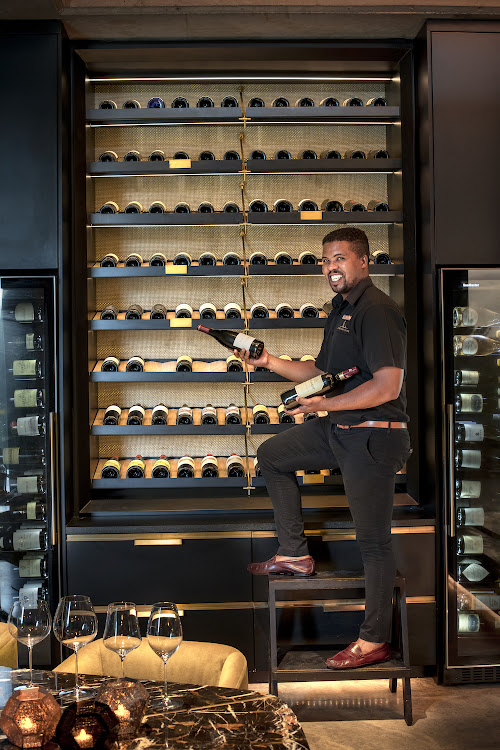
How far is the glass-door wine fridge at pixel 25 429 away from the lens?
364cm

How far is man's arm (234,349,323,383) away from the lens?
3.47 meters

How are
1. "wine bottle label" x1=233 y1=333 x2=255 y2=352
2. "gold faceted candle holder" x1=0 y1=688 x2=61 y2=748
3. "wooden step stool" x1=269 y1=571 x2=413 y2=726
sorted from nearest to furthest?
"gold faceted candle holder" x1=0 y1=688 x2=61 y2=748 → "wooden step stool" x1=269 y1=571 x2=413 y2=726 → "wine bottle label" x1=233 y1=333 x2=255 y2=352

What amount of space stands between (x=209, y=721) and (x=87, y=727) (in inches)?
9.2

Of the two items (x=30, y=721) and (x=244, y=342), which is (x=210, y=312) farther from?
(x=30, y=721)

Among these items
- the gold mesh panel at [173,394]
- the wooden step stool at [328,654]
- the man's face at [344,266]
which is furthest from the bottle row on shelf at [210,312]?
the wooden step stool at [328,654]

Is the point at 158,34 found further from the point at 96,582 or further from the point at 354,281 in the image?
the point at 96,582

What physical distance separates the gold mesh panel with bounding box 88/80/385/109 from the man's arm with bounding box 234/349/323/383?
1.73m

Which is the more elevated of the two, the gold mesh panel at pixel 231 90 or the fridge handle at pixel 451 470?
the gold mesh panel at pixel 231 90

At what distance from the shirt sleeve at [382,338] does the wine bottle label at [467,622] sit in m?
1.50

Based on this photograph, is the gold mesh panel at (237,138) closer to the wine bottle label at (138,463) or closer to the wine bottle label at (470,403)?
the wine bottle label at (470,403)

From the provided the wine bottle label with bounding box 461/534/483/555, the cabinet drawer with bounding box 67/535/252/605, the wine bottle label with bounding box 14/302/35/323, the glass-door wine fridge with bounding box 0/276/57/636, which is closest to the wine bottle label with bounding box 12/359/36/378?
the glass-door wine fridge with bounding box 0/276/57/636

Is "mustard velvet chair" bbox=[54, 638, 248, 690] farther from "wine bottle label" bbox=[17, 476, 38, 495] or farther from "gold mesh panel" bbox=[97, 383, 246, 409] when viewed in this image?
"gold mesh panel" bbox=[97, 383, 246, 409]

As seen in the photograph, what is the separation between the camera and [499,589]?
370 centimetres

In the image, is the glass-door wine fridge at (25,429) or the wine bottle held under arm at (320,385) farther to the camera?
the glass-door wine fridge at (25,429)
